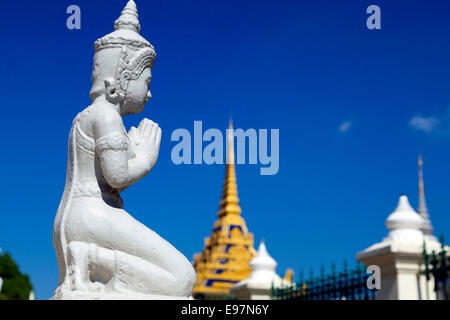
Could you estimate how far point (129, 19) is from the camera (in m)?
5.25

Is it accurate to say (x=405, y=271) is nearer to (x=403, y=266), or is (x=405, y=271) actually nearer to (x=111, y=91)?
(x=403, y=266)

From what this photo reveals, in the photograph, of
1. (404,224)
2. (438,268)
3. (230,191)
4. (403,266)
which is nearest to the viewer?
(438,268)

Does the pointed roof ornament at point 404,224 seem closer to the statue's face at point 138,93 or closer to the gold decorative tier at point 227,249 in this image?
the statue's face at point 138,93

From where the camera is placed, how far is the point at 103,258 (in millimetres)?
4633

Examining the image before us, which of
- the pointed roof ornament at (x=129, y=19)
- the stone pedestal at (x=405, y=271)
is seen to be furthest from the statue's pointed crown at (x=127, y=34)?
the stone pedestal at (x=405, y=271)

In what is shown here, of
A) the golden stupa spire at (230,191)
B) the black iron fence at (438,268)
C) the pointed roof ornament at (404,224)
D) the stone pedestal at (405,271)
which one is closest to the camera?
the black iron fence at (438,268)

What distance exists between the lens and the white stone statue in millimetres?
4637

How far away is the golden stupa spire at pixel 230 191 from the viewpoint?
110 feet

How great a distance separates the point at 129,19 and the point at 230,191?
29.3m

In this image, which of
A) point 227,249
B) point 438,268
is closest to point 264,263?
point 438,268

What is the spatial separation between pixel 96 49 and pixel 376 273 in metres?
5.05

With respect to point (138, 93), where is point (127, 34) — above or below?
above

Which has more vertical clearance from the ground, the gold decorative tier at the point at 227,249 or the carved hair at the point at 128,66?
the gold decorative tier at the point at 227,249
